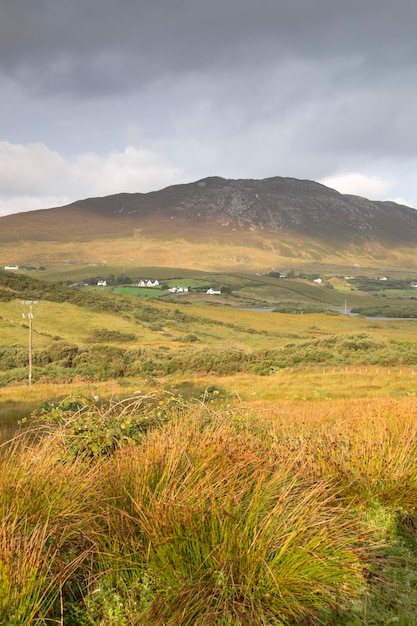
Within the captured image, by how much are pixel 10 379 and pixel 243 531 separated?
43.4 metres

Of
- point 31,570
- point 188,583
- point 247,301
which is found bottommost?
point 247,301

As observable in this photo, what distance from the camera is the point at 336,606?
12.8 feet

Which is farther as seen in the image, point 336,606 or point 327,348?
point 327,348

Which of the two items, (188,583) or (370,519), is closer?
(188,583)

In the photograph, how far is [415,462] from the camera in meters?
6.49

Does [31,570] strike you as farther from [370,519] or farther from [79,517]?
[370,519]

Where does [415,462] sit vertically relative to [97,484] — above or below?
below

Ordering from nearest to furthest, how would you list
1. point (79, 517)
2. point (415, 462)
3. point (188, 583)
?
point (188, 583) → point (79, 517) → point (415, 462)

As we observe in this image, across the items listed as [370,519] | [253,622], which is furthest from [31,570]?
[370,519]

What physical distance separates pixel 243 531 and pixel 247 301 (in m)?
179

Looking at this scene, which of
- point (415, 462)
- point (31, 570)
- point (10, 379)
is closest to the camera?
point (31, 570)

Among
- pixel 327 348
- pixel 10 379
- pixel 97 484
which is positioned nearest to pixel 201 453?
pixel 97 484

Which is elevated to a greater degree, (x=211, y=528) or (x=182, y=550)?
(x=211, y=528)

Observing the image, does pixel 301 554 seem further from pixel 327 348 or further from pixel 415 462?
pixel 327 348
